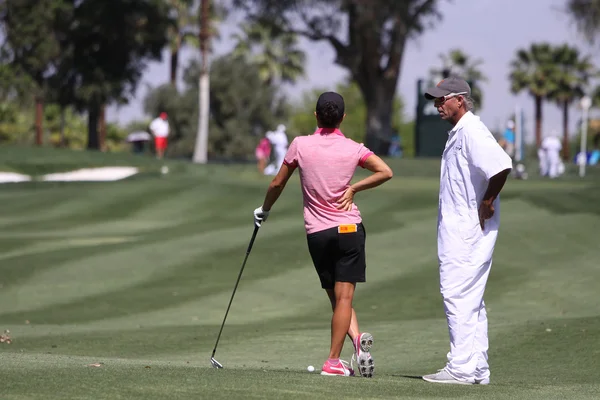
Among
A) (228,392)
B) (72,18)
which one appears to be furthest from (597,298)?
(72,18)

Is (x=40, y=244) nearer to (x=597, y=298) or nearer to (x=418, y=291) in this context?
(x=418, y=291)

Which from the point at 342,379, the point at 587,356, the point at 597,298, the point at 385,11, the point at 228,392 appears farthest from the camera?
the point at 385,11

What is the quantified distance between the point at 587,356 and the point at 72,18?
51629mm

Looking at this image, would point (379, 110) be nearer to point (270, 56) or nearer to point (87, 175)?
point (87, 175)

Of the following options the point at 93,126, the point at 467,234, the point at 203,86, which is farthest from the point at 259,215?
the point at 93,126

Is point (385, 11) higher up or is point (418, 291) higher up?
point (385, 11)

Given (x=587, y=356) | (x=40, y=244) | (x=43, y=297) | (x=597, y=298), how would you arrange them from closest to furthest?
(x=587, y=356) < (x=597, y=298) < (x=43, y=297) < (x=40, y=244)

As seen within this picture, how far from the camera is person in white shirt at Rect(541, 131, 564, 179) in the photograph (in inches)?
1731

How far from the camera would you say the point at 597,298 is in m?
15.6

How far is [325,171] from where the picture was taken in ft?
29.5

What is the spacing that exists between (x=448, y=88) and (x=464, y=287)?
1.40m

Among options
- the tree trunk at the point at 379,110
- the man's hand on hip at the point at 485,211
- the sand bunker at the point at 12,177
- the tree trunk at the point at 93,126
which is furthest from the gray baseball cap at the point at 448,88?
the tree trunk at the point at 93,126

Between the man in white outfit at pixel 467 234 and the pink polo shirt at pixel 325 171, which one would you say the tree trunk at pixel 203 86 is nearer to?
the pink polo shirt at pixel 325 171

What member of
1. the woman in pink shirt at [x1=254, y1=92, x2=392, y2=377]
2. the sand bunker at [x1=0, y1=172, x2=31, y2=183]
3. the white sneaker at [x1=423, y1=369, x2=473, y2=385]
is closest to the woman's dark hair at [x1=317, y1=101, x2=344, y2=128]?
the woman in pink shirt at [x1=254, y1=92, x2=392, y2=377]
